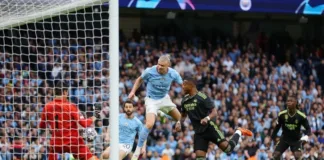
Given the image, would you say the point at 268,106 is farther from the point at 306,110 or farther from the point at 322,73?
the point at 322,73

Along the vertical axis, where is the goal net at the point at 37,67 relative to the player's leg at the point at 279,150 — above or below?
above

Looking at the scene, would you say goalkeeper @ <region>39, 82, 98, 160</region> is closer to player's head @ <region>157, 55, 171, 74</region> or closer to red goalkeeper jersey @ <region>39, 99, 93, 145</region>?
red goalkeeper jersey @ <region>39, 99, 93, 145</region>

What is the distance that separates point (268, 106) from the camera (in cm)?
2888

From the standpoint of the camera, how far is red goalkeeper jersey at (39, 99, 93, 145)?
1444 centimetres

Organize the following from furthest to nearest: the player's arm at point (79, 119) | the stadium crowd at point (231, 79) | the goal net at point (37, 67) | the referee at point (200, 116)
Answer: the stadium crowd at point (231, 79) < the referee at point (200, 116) < the player's arm at point (79, 119) < the goal net at point (37, 67)

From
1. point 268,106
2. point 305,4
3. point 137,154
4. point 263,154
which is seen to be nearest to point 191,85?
point 137,154

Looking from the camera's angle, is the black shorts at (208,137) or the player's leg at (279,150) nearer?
the black shorts at (208,137)

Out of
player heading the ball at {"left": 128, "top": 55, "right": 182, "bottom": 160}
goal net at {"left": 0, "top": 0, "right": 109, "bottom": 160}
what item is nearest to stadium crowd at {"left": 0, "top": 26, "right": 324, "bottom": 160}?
goal net at {"left": 0, "top": 0, "right": 109, "bottom": 160}

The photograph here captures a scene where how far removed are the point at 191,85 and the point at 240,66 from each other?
52.2 ft

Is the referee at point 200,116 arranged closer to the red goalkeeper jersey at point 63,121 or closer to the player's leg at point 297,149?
the red goalkeeper jersey at point 63,121

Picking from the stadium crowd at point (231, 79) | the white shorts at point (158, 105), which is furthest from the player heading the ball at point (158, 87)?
the stadium crowd at point (231, 79)

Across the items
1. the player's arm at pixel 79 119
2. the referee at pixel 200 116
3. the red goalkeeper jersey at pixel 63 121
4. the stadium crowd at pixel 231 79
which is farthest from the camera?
the stadium crowd at pixel 231 79

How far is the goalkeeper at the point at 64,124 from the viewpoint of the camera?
14.4 meters

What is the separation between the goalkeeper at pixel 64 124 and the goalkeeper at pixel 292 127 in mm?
4586
